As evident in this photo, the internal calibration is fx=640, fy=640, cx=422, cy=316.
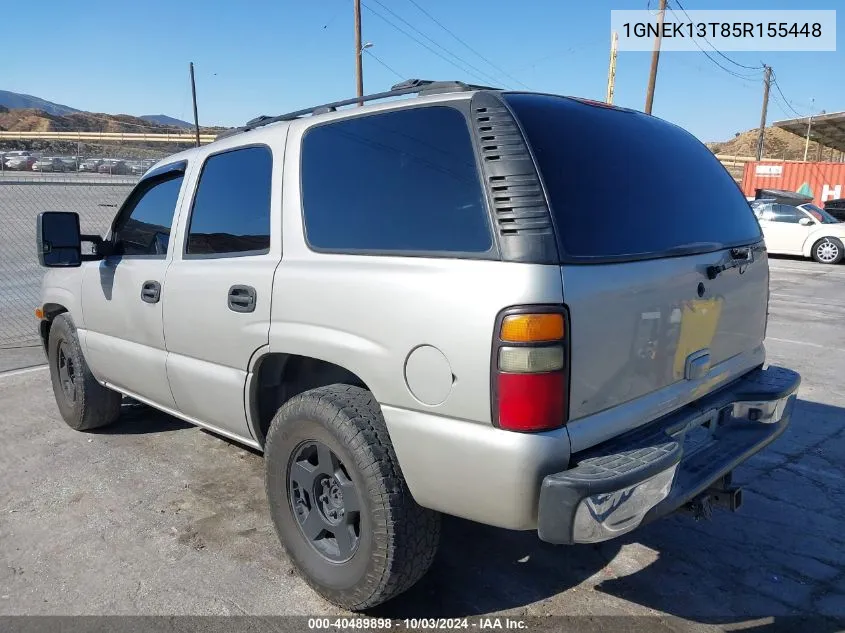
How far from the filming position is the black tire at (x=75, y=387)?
4.35 m

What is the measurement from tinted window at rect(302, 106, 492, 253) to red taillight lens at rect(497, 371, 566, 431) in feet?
1.47

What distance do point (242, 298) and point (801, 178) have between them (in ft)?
96.8

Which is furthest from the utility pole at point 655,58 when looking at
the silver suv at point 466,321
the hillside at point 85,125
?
the hillside at point 85,125

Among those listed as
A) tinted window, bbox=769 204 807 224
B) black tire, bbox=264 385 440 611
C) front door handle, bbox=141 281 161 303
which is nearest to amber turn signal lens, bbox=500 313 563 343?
black tire, bbox=264 385 440 611

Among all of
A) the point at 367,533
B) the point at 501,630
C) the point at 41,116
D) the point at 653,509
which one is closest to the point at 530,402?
the point at 653,509

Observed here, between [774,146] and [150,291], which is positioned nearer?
[150,291]

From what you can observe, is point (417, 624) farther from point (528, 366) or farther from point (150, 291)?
point (150, 291)

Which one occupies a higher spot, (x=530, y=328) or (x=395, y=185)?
(x=395, y=185)

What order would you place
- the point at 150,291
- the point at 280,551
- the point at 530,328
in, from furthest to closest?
the point at 150,291 → the point at 280,551 → the point at 530,328

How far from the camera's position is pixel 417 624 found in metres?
2.53

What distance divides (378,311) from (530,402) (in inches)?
25.3

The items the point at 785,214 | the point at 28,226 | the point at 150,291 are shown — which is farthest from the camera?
the point at 785,214

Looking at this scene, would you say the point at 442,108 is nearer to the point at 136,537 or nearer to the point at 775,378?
the point at 775,378

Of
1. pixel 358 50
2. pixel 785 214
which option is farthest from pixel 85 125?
pixel 785 214
